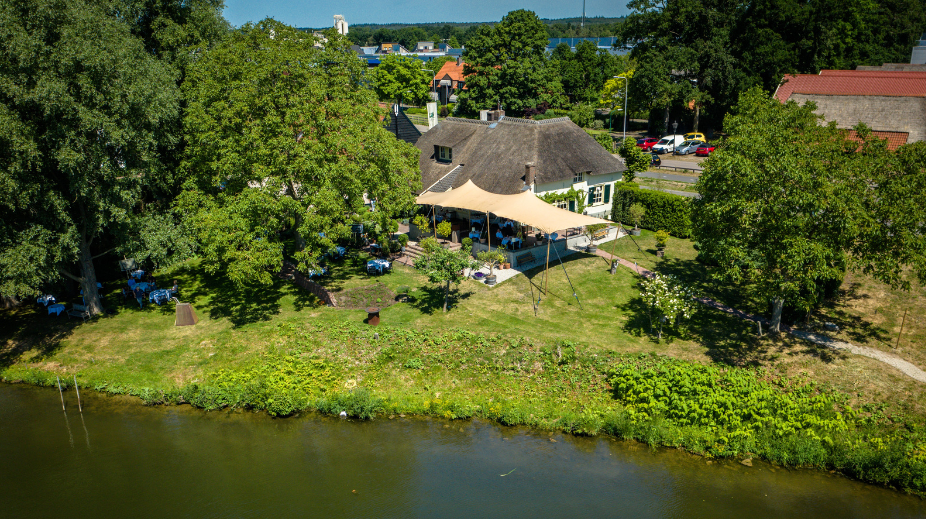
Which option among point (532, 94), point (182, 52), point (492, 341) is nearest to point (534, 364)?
point (492, 341)

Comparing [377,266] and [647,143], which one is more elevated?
[647,143]

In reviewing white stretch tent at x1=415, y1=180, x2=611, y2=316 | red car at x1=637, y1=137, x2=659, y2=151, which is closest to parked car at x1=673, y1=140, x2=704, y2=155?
red car at x1=637, y1=137, x2=659, y2=151

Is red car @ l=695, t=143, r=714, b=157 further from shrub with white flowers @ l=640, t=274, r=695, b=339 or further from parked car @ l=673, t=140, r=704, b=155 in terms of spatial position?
shrub with white flowers @ l=640, t=274, r=695, b=339

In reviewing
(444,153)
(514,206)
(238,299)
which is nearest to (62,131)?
(238,299)

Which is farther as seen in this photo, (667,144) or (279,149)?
(667,144)

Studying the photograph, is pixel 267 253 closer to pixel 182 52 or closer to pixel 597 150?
pixel 182 52

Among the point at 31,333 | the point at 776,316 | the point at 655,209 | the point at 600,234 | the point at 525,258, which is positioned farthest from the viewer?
the point at 655,209

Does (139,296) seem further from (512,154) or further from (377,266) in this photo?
(512,154)
